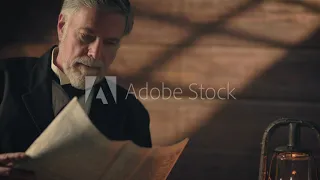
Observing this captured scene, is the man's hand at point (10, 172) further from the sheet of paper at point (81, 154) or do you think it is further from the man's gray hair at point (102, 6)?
the man's gray hair at point (102, 6)

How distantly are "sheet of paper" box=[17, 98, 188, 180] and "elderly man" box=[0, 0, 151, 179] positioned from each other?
152 millimetres

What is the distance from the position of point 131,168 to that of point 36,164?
15 centimetres

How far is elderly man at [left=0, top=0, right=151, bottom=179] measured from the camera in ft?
3.14

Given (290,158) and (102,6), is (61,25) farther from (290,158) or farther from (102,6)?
(290,158)

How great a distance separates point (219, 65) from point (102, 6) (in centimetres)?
29

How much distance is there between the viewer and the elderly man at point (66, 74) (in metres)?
0.96

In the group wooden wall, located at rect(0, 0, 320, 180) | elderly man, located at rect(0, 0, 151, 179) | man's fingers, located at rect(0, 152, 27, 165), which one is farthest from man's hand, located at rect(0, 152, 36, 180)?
wooden wall, located at rect(0, 0, 320, 180)

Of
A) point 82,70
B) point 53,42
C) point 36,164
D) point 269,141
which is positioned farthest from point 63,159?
point 269,141

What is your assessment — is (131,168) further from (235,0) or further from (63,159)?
(235,0)

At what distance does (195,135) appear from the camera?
3.72 feet

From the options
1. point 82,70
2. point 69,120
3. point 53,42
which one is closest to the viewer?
point 69,120

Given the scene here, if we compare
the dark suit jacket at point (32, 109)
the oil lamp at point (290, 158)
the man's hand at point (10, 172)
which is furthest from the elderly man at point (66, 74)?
the oil lamp at point (290, 158)

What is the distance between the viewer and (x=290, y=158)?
41.1 inches

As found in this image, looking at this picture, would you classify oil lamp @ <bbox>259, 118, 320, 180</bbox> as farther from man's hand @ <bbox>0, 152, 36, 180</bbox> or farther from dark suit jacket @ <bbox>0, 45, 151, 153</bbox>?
man's hand @ <bbox>0, 152, 36, 180</bbox>
